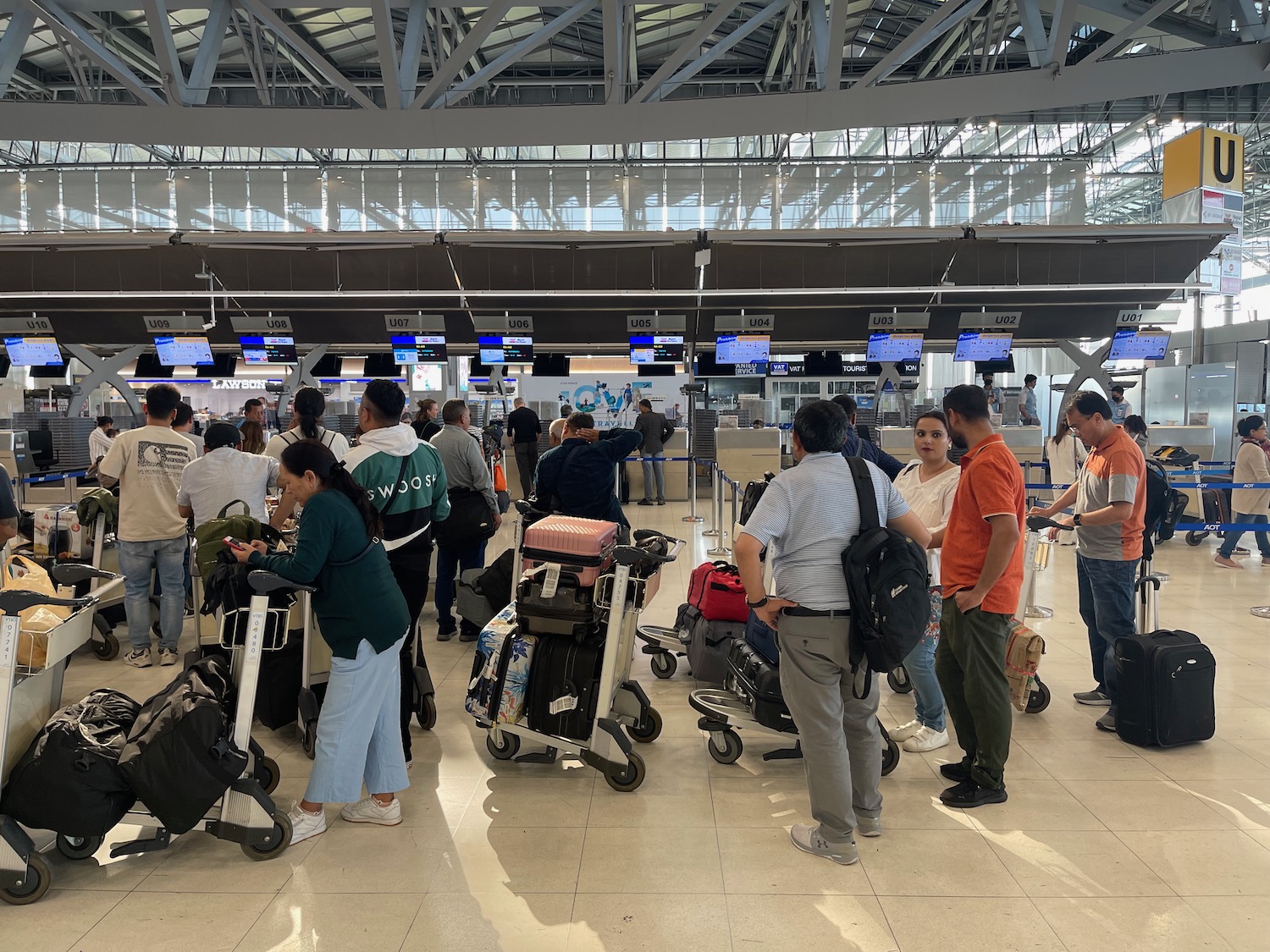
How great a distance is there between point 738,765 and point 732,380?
17636 mm

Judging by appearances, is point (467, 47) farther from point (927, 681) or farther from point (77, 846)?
point (77, 846)

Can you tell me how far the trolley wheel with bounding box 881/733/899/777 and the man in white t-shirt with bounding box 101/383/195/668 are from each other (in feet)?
13.8

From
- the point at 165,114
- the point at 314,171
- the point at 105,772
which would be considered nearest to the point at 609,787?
the point at 105,772

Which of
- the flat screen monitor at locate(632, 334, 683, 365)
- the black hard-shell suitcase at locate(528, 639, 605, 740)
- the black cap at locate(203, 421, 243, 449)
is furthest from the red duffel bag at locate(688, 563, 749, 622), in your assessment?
the flat screen monitor at locate(632, 334, 683, 365)

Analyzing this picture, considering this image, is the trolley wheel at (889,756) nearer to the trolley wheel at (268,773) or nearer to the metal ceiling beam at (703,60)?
the trolley wheel at (268,773)

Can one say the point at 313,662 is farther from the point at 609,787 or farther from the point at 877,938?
the point at 877,938

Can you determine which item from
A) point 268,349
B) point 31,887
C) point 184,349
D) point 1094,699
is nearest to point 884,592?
point 1094,699

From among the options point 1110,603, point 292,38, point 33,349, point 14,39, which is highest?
point 14,39

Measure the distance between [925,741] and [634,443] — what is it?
83.5 inches

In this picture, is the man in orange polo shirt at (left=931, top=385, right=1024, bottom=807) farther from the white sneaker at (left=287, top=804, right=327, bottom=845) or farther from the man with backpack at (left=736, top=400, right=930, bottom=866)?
the white sneaker at (left=287, top=804, right=327, bottom=845)

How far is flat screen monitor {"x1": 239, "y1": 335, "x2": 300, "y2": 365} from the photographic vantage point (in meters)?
15.1

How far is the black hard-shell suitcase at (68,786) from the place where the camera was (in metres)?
2.76

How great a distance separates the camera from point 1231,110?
1722 cm

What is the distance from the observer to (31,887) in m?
2.70
